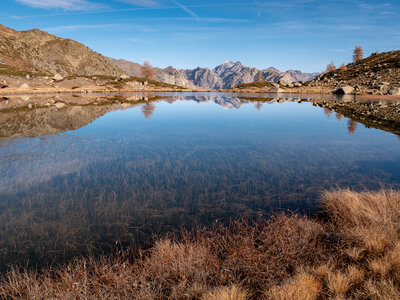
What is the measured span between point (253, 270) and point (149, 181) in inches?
281

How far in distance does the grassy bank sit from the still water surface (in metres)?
1.16

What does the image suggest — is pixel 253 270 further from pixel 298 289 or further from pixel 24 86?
pixel 24 86

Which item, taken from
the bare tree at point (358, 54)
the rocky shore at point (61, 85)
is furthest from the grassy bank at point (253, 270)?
the bare tree at point (358, 54)

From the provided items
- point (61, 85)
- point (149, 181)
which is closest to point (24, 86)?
point (61, 85)

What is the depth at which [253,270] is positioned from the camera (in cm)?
533

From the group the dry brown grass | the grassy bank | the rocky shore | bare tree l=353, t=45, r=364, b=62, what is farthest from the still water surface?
bare tree l=353, t=45, r=364, b=62

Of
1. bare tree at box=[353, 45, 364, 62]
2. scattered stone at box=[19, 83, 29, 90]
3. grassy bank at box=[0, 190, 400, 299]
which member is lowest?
grassy bank at box=[0, 190, 400, 299]

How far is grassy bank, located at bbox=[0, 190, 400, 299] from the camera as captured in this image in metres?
4.58

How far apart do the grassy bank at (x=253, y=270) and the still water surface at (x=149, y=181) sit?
3.79 ft

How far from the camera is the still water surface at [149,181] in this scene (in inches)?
287

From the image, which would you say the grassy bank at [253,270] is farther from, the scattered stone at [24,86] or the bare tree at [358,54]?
the bare tree at [358,54]

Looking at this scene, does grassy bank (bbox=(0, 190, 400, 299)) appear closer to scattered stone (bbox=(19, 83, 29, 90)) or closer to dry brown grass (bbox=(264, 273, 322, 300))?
dry brown grass (bbox=(264, 273, 322, 300))

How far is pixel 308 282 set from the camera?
4.70m

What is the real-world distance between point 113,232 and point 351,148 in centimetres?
1882
